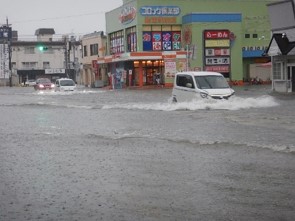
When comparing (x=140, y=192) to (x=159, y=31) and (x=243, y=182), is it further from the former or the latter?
(x=159, y=31)

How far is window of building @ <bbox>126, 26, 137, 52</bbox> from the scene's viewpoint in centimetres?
6172

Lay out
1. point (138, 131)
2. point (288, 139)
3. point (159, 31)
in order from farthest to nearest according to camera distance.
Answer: point (159, 31) < point (138, 131) < point (288, 139)

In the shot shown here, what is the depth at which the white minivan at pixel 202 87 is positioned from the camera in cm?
2345

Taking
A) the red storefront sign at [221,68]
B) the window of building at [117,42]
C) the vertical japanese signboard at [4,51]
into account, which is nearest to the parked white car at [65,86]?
the window of building at [117,42]

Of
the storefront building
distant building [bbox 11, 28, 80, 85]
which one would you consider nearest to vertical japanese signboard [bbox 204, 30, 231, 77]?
the storefront building

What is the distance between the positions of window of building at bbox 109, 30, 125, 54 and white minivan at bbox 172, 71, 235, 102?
1666 inches

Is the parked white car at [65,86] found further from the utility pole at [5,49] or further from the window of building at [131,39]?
the utility pole at [5,49]

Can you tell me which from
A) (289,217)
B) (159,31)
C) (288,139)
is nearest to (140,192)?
(289,217)

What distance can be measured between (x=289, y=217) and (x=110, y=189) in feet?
9.01

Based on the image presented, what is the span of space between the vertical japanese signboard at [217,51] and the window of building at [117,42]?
11.5 m

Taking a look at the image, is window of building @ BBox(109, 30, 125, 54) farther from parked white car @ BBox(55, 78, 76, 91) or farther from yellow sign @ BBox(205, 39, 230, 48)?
parked white car @ BBox(55, 78, 76, 91)

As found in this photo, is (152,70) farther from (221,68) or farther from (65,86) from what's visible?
(65,86)

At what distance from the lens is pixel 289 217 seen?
6.29 m

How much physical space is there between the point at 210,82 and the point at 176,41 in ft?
127
